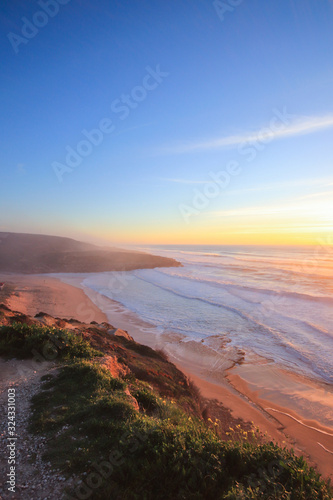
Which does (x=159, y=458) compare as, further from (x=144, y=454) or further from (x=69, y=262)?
(x=69, y=262)

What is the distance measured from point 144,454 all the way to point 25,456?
6.49ft

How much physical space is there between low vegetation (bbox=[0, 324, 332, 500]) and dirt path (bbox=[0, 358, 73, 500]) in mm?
147

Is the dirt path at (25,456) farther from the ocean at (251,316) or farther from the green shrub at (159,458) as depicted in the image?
the ocean at (251,316)

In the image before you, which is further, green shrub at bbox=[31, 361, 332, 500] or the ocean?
the ocean

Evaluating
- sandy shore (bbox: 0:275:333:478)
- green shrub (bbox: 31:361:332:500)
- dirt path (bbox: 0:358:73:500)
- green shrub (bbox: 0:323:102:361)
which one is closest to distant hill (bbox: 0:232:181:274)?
sandy shore (bbox: 0:275:333:478)

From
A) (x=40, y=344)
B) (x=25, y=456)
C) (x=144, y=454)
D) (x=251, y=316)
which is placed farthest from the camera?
(x=251, y=316)

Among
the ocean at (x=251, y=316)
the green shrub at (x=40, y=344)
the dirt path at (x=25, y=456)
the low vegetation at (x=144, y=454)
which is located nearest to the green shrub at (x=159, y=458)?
the low vegetation at (x=144, y=454)

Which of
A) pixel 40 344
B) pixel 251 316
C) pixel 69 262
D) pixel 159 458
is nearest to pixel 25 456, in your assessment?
pixel 159 458

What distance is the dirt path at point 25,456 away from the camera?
3453 mm

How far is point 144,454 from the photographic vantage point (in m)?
3.89

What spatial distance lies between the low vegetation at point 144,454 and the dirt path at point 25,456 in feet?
0.48

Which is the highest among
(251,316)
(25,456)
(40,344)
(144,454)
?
(144,454)

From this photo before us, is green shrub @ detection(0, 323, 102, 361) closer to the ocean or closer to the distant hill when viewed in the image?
the ocean

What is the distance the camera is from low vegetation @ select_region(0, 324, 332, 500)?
132 inches
